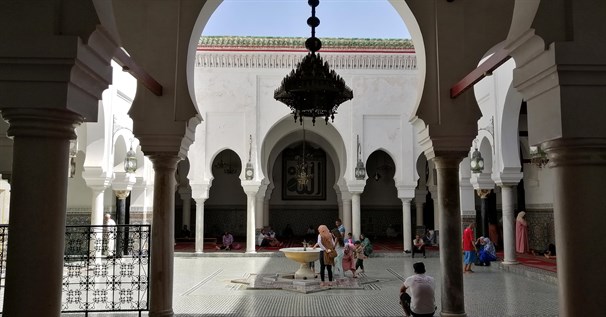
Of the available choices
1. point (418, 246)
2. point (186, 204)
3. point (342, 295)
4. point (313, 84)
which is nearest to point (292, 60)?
point (418, 246)

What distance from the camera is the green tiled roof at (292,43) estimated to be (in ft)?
45.9

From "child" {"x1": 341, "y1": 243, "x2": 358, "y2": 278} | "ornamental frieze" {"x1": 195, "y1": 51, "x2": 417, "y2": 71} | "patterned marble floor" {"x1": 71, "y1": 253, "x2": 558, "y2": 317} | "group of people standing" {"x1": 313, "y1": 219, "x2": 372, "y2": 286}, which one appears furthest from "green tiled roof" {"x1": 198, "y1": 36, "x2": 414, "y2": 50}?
"child" {"x1": 341, "y1": 243, "x2": 358, "y2": 278}

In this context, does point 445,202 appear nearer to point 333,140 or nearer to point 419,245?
point 419,245

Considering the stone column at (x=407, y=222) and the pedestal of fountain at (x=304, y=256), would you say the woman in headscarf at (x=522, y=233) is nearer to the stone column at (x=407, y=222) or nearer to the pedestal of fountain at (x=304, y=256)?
the stone column at (x=407, y=222)

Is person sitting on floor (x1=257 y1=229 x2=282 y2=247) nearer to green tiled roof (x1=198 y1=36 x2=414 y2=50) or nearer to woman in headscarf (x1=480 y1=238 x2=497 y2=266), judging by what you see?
green tiled roof (x1=198 y1=36 x2=414 y2=50)

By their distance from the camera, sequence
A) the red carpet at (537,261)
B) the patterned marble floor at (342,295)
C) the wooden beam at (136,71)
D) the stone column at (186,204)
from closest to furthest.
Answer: the wooden beam at (136,71), the patterned marble floor at (342,295), the red carpet at (537,261), the stone column at (186,204)

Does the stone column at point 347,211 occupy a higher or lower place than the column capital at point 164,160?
lower

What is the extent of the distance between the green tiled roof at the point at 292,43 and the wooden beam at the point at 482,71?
9520mm

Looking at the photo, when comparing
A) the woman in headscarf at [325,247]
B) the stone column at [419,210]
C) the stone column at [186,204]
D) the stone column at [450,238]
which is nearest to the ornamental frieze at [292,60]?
the stone column at [419,210]

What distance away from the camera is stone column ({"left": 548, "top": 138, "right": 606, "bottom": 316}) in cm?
247

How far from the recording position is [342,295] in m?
7.71

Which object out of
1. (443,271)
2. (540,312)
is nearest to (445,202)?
(443,271)

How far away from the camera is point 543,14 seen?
8.28 feet

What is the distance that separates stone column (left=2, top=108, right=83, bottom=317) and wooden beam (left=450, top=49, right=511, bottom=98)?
8.63ft
